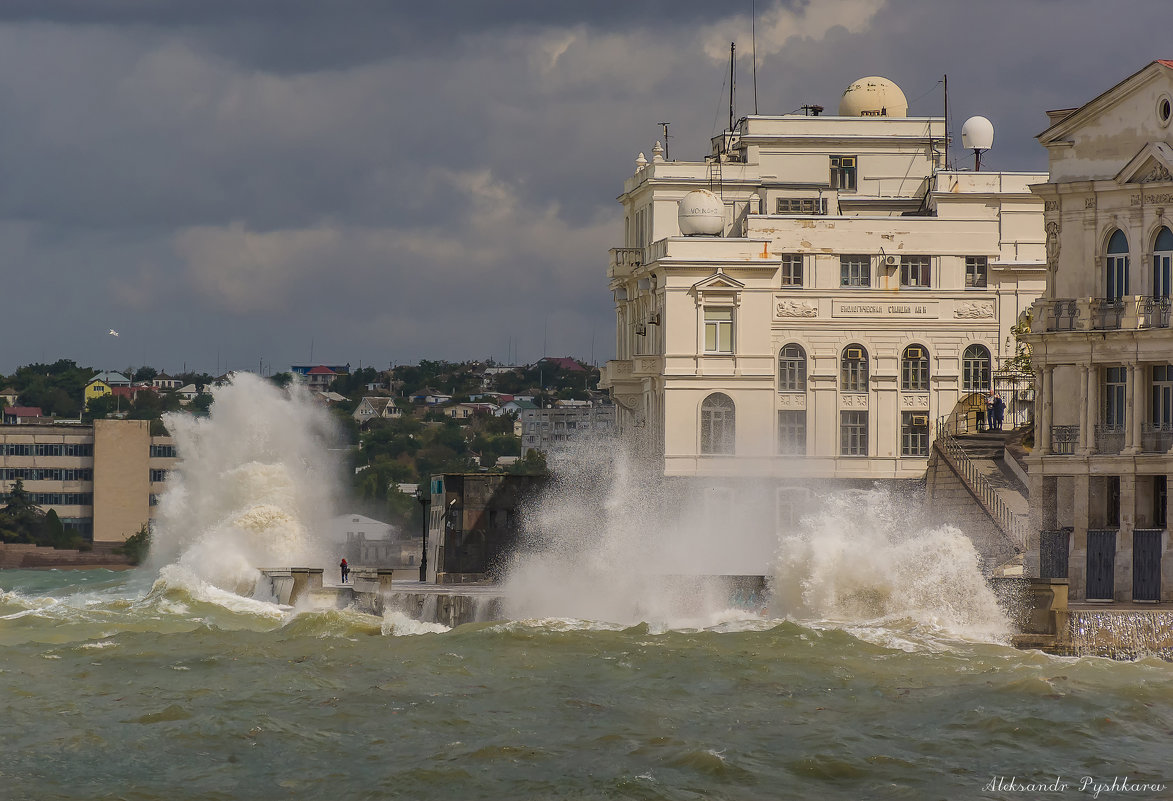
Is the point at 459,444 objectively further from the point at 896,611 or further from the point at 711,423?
the point at 896,611

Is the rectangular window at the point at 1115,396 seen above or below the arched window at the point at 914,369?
below

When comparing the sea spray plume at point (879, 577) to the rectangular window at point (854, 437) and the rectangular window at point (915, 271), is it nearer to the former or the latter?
the rectangular window at point (854, 437)

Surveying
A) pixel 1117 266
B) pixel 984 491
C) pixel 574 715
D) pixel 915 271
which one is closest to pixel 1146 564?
pixel 1117 266

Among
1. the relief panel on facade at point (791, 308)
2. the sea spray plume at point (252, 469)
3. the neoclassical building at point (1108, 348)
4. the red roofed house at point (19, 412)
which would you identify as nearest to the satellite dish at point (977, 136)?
the relief panel on facade at point (791, 308)

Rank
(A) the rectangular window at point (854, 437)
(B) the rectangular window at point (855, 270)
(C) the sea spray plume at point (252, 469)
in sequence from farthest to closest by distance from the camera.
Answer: (C) the sea spray plume at point (252, 469) < (B) the rectangular window at point (855, 270) < (A) the rectangular window at point (854, 437)

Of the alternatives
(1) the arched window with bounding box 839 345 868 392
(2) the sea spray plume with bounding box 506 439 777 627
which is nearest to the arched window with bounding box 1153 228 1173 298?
(2) the sea spray plume with bounding box 506 439 777 627

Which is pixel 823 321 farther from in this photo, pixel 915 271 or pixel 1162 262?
pixel 1162 262
